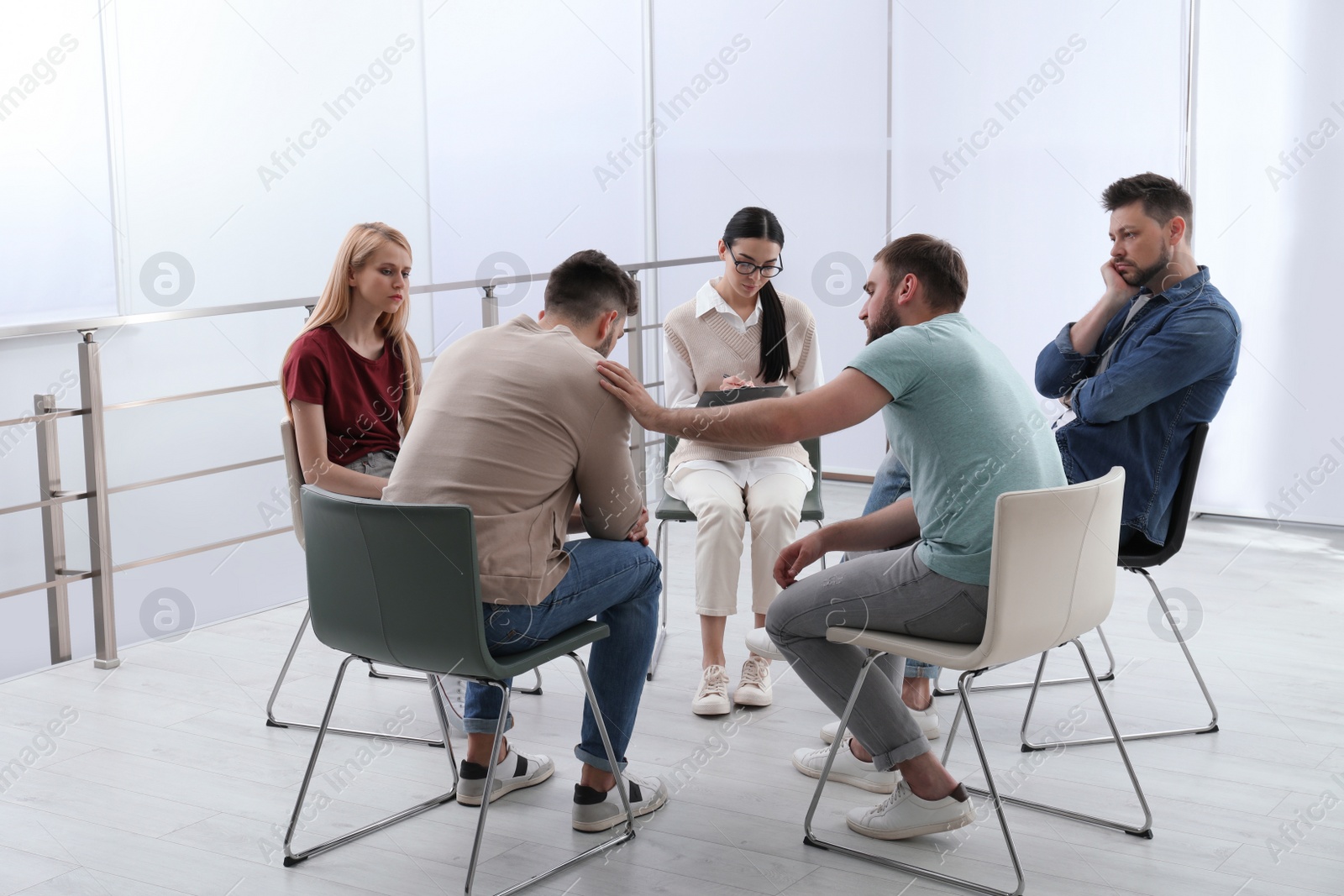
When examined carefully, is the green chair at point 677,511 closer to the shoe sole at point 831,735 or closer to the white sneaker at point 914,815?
the shoe sole at point 831,735

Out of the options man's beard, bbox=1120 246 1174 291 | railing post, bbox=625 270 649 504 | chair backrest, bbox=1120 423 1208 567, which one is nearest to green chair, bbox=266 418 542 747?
chair backrest, bbox=1120 423 1208 567

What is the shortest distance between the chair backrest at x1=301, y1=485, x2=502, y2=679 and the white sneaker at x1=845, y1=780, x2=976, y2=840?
2.37 ft

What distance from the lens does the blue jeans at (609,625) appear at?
207cm

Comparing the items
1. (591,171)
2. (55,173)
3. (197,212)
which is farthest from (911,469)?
(55,173)

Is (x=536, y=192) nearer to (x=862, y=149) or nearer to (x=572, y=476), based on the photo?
(x=862, y=149)

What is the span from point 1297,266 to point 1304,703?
2.05 metres

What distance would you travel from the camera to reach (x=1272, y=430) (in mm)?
4406

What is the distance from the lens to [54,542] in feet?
10.4

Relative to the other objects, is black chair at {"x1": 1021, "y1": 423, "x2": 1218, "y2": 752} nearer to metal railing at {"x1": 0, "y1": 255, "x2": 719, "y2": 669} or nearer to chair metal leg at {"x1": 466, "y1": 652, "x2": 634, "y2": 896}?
chair metal leg at {"x1": 466, "y1": 652, "x2": 634, "y2": 896}

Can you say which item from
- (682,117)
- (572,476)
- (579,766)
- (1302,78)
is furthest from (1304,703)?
(682,117)

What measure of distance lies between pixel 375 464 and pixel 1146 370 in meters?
1.58

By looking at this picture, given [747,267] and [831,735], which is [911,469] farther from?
[747,267]

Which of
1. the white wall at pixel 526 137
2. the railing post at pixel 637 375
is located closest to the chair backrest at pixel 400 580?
the railing post at pixel 637 375

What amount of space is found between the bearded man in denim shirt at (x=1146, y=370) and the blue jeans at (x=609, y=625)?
66 centimetres
